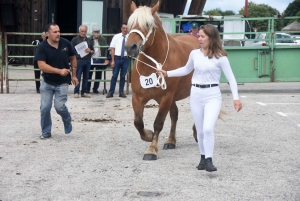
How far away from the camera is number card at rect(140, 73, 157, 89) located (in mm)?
9164

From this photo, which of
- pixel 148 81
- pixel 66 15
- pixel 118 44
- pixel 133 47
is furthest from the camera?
pixel 66 15

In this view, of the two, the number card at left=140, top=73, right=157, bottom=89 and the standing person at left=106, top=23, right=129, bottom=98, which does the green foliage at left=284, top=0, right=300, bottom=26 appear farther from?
the number card at left=140, top=73, right=157, bottom=89

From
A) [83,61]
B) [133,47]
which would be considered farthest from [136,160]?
[83,61]

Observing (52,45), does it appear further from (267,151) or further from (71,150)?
(267,151)

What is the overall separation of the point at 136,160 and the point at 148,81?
108 centimetres

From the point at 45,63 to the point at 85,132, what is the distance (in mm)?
1587

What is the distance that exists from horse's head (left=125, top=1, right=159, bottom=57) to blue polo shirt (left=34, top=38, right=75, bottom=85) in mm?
2134

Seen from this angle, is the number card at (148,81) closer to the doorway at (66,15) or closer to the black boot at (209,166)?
the black boot at (209,166)

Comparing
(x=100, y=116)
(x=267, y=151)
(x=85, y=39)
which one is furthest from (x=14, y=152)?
(x=85, y=39)

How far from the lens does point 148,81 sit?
30.2 ft

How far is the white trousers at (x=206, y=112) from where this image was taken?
8.04 metres

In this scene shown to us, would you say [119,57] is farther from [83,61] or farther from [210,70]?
[210,70]

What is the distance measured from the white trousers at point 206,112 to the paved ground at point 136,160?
14.8 inches

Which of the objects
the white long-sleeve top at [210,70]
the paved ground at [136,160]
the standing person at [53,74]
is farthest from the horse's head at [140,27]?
the standing person at [53,74]
